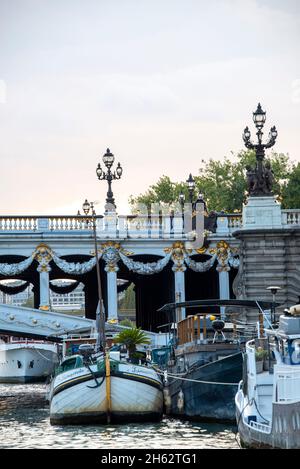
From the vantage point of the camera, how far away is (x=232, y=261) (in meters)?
79.7

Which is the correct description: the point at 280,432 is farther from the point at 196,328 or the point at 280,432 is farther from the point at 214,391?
the point at 196,328

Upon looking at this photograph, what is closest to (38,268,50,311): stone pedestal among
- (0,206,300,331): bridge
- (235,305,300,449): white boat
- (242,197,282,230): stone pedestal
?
(0,206,300,331): bridge

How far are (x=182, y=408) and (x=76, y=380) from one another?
3.80 metres

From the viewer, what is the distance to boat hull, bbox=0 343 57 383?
8956 centimetres

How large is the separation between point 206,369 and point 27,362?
43.1m

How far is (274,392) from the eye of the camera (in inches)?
1430

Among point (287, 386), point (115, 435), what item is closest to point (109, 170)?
point (115, 435)

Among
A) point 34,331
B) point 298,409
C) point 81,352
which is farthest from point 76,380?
point 34,331

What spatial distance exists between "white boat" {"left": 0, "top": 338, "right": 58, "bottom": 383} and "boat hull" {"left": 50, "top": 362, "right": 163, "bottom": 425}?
39.0m

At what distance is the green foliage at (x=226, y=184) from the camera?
106938 millimetres

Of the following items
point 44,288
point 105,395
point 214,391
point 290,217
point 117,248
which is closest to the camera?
point 214,391

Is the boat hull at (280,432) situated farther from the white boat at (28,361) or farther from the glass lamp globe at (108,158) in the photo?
the white boat at (28,361)
